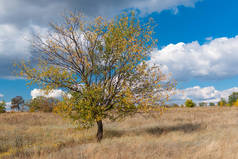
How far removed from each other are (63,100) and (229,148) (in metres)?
10.4

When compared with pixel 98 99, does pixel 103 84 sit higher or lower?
higher

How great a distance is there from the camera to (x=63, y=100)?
14.1 meters

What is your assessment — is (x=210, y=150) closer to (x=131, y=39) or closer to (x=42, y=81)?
(x=131, y=39)

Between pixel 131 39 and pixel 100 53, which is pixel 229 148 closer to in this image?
pixel 131 39

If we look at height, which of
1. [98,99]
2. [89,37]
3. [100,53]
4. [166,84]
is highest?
[89,37]

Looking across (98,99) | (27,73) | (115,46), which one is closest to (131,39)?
(115,46)

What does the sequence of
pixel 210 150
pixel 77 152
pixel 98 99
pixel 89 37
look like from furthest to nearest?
1. pixel 89 37
2. pixel 98 99
3. pixel 210 150
4. pixel 77 152

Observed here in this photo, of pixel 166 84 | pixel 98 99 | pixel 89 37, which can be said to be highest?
pixel 89 37

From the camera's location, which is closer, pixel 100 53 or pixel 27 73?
pixel 27 73

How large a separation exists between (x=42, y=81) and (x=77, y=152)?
266 inches

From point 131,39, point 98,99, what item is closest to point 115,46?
point 131,39

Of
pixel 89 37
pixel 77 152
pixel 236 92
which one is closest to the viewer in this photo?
pixel 77 152

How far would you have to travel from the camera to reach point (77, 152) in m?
9.16

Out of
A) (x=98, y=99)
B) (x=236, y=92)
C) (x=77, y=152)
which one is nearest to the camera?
(x=77, y=152)
